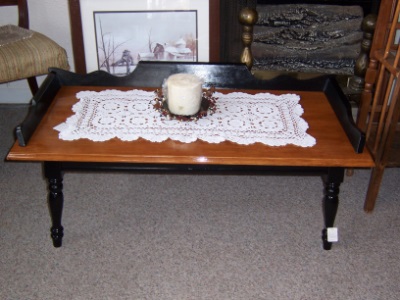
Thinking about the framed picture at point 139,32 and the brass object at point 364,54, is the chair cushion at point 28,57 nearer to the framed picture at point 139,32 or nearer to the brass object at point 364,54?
the framed picture at point 139,32

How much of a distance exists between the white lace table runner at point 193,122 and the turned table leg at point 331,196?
13 centimetres

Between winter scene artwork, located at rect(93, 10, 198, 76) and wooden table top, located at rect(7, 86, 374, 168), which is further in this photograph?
winter scene artwork, located at rect(93, 10, 198, 76)

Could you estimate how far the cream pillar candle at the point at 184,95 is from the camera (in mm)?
1697

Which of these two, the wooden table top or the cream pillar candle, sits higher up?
the cream pillar candle

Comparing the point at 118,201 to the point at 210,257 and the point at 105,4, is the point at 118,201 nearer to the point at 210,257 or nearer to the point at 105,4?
the point at 210,257

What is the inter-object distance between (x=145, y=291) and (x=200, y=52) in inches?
60.4

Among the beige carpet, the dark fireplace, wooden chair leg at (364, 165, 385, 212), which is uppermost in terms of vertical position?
the dark fireplace

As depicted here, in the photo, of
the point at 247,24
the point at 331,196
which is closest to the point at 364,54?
the point at 247,24

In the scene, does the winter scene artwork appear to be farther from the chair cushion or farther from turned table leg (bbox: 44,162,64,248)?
turned table leg (bbox: 44,162,64,248)

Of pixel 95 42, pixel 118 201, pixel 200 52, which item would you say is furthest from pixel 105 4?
pixel 118 201

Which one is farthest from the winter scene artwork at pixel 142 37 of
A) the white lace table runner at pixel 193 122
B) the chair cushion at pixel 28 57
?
the white lace table runner at pixel 193 122

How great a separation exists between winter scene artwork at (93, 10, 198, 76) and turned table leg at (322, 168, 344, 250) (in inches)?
53.5

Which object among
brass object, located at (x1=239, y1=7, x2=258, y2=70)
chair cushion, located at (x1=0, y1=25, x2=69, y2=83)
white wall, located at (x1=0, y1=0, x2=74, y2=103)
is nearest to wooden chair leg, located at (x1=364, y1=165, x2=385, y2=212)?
brass object, located at (x1=239, y1=7, x2=258, y2=70)

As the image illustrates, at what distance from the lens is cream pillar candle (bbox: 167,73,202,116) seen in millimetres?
1697
